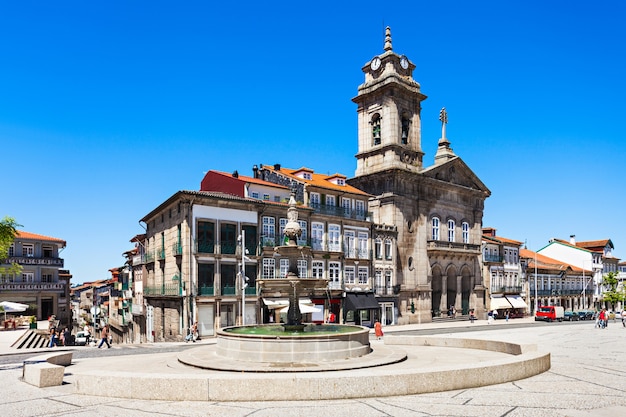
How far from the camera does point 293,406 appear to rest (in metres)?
11.8

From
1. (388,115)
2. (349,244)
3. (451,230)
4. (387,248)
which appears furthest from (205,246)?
(451,230)

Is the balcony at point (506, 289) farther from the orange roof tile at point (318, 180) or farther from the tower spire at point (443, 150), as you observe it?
the orange roof tile at point (318, 180)

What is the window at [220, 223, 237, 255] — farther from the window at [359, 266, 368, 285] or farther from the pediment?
the pediment

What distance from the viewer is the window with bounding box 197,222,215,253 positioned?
3753cm

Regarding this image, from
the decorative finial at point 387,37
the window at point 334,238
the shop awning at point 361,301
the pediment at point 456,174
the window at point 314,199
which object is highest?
the decorative finial at point 387,37

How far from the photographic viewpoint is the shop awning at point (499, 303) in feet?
201

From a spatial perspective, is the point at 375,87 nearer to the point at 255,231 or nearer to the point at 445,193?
the point at 445,193

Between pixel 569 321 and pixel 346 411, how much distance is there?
53972 mm

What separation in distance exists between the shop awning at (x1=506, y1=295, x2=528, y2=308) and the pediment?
12761 millimetres

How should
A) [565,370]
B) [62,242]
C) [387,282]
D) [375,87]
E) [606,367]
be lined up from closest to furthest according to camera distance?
[565,370], [606,367], [387,282], [375,87], [62,242]

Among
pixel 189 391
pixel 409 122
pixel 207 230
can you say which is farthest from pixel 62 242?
pixel 189 391

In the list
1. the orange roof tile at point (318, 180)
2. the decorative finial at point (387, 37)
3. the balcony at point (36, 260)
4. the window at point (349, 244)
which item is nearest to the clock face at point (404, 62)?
the decorative finial at point (387, 37)

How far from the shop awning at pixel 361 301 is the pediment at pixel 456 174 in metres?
14.0

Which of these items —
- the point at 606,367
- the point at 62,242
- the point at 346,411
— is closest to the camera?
the point at 346,411
